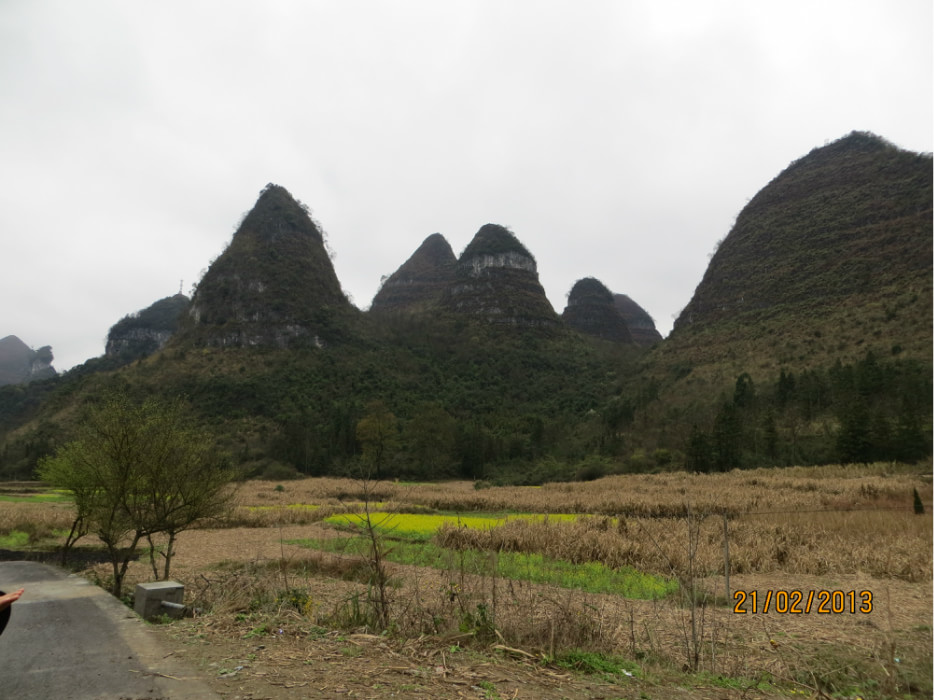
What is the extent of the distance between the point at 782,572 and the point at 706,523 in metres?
5.98

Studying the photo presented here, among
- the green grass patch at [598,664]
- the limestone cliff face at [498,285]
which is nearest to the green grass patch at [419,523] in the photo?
the green grass patch at [598,664]

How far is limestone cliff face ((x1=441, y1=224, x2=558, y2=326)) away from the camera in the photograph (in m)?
→ 137

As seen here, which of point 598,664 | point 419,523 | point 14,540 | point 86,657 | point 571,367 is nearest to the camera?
point 598,664

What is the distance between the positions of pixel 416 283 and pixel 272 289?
257 ft

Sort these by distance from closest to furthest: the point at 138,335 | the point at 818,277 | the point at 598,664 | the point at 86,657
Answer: the point at 598,664, the point at 86,657, the point at 818,277, the point at 138,335

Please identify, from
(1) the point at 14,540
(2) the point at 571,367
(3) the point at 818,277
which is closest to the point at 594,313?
(2) the point at 571,367

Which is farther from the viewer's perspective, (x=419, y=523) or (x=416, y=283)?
(x=416, y=283)

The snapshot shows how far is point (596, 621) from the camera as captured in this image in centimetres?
702

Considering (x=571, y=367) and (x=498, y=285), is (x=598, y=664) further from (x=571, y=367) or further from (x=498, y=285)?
(x=498, y=285)

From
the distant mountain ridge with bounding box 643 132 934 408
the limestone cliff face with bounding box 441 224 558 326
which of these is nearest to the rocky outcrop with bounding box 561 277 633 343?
the limestone cliff face with bounding box 441 224 558 326

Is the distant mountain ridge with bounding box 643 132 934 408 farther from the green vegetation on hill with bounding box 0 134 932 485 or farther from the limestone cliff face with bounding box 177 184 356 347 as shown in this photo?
the limestone cliff face with bounding box 177 184 356 347

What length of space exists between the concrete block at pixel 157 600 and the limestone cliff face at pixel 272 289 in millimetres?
99915

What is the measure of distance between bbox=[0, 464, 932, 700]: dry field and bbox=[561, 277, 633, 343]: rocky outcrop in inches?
6437

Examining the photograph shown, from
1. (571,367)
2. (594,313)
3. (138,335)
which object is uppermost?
(594,313)
